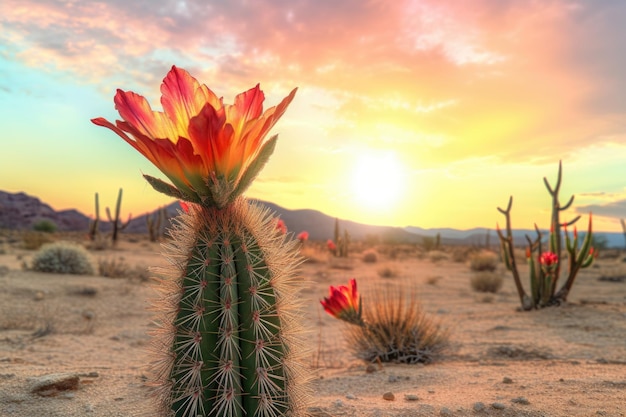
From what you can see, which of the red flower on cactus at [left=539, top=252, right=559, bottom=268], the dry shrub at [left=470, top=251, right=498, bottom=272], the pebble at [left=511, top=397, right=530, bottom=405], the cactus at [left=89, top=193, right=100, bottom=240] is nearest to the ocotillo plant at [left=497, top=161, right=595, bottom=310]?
the red flower on cactus at [left=539, top=252, right=559, bottom=268]

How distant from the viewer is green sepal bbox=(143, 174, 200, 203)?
2229mm

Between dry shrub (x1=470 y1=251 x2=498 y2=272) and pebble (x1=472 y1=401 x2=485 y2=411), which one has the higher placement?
dry shrub (x1=470 y1=251 x2=498 y2=272)

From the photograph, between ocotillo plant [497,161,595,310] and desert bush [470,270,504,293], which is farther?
desert bush [470,270,504,293]

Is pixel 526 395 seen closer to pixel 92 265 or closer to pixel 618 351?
→ pixel 618 351

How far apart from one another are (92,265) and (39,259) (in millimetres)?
1143

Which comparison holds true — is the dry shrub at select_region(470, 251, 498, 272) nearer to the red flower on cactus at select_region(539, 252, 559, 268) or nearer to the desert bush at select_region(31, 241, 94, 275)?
the red flower on cactus at select_region(539, 252, 559, 268)

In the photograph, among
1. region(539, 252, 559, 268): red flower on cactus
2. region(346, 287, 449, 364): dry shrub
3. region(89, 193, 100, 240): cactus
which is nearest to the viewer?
region(346, 287, 449, 364): dry shrub

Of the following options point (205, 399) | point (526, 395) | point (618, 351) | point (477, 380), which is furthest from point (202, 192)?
point (618, 351)

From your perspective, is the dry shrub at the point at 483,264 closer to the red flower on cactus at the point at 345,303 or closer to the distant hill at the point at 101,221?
the red flower on cactus at the point at 345,303

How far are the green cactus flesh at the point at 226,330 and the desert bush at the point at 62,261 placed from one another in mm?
10587

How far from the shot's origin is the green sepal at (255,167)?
2268 millimetres

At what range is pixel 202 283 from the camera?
2.22 metres

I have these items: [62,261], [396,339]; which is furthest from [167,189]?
[62,261]

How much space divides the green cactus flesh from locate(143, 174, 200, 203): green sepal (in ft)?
0.34
